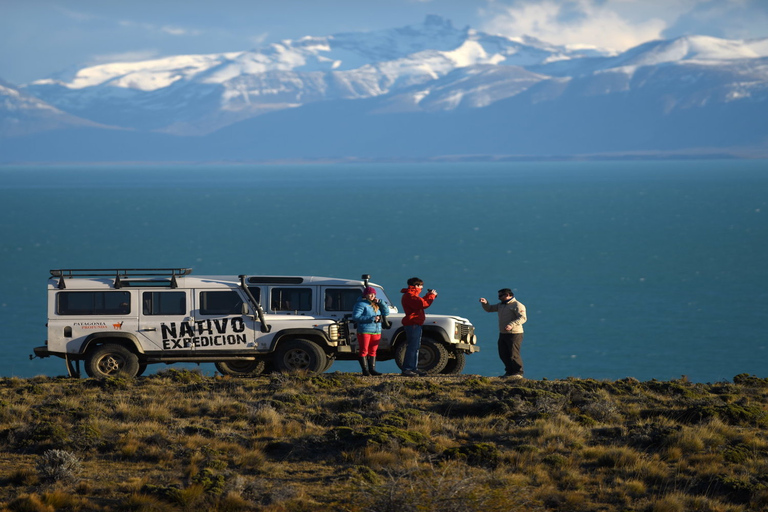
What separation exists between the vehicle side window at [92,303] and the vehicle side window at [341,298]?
312 cm

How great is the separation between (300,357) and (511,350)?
132 inches

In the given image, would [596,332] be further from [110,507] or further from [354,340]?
[110,507]

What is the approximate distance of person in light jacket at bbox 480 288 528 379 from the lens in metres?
15.8

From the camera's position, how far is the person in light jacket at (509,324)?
51.9ft

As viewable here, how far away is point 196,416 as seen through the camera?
12.6 meters

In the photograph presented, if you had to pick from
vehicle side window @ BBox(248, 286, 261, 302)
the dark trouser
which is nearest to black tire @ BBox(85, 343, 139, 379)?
vehicle side window @ BBox(248, 286, 261, 302)

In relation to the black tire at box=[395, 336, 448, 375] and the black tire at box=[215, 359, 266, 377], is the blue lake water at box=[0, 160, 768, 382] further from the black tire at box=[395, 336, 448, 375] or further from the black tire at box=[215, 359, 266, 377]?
the black tire at box=[395, 336, 448, 375]

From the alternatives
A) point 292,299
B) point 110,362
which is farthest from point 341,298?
point 110,362

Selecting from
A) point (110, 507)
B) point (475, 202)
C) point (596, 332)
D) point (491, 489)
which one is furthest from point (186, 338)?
point (475, 202)

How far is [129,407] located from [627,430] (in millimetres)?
6170

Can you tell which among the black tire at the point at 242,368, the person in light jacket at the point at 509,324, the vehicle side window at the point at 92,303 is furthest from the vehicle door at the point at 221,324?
the person in light jacket at the point at 509,324

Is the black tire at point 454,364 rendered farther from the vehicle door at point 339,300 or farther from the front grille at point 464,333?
the vehicle door at point 339,300

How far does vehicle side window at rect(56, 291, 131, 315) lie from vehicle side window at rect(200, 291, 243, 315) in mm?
1144

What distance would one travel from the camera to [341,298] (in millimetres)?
16234
